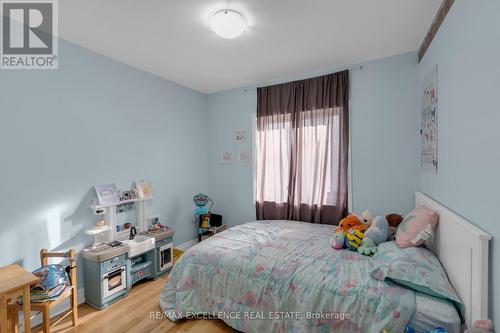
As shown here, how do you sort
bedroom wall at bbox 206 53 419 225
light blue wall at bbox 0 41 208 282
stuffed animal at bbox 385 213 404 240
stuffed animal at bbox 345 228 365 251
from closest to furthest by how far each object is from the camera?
light blue wall at bbox 0 41 208 282 < stuffed animal at bbox 345 228 365 251 < stuffed animal at bbox 385 213 404 240 < bedroom wall at bbox 206 53 419 225

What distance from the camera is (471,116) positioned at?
1334mm

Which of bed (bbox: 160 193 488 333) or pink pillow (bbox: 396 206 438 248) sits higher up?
pink pillow (bbox: 396 206 438 248)

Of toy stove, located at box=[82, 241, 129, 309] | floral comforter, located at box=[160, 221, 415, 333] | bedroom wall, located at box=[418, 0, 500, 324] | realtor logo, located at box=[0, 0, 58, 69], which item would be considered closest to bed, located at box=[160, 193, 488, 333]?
floral comforter, located at box=[160, 221, 415, 333]

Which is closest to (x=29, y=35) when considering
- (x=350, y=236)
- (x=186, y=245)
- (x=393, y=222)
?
(x=186, y=245)

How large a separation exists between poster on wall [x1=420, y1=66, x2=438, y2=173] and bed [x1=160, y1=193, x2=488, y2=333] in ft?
1.21

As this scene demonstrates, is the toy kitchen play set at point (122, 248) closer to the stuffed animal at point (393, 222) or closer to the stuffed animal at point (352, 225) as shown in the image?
the stuffed animal at point (352, 225)

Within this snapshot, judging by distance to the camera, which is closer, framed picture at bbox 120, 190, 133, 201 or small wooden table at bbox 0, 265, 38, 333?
small wooden table at bbox 0, 265, 38, 333

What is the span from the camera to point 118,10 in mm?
1847

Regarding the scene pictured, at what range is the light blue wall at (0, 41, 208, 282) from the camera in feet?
6.47

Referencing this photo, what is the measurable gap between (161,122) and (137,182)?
0.91m

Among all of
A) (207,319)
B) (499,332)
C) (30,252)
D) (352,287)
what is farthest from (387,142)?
(30,252)

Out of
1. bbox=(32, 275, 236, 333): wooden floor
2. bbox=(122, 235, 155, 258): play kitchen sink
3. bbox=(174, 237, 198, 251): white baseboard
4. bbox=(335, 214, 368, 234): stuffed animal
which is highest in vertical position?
bbox=(335, 214, 368, 234): stuffed animal

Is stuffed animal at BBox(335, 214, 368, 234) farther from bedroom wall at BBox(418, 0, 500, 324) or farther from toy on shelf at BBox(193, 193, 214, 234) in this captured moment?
toy on shelf at BBox(193, 193, 214, 234)

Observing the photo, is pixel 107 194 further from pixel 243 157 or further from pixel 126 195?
pixel 243 157
